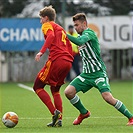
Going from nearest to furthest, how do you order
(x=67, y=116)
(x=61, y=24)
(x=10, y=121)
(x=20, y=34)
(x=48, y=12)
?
(x=10, y=121) → (x=48, y=12) → (x=67, y=116) → (x=20, y=34) → (x=61, y=24)

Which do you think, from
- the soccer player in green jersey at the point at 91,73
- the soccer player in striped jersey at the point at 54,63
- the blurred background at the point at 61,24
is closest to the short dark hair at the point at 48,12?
the soccer player in striped jersey at the point at 54,63

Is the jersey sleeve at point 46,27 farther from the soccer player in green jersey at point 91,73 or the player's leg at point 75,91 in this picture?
the player's leg at point 75,91

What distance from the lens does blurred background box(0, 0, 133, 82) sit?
78.9ft

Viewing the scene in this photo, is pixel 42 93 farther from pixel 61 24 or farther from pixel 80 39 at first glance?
pixel 61 24

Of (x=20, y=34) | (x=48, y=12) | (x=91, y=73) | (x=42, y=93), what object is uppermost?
(x=48, y=12)

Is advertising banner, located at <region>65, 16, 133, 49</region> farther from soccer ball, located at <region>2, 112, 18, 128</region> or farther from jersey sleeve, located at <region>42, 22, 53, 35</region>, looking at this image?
soccer ball, located at <region>2, 112, 18, 128</region>

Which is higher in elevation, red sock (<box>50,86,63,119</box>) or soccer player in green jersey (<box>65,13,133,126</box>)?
soccer player in green jersey (<box>65,13,133,126</box>)

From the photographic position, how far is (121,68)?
86.7 ft

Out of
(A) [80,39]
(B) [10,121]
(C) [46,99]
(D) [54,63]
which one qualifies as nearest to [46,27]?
(D) [54,63]

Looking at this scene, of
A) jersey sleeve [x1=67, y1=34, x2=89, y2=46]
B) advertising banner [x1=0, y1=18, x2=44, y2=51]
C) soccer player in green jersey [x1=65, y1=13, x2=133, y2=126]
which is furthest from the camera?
advertising banner [x1=0, y1=18, x2=44, y2=51]

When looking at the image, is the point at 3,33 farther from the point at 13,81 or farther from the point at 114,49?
the point at 114,49

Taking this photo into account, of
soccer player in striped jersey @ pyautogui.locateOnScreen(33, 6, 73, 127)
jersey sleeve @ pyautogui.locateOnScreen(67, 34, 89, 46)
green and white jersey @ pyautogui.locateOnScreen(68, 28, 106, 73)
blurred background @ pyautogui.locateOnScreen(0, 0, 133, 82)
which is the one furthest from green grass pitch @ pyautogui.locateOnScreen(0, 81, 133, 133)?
blurred background @ pyautogui.locateOnScreen(0, 0, 133, 82)

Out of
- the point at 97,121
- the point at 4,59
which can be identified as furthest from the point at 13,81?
the point at 97,121

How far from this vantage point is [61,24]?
80.0ft
